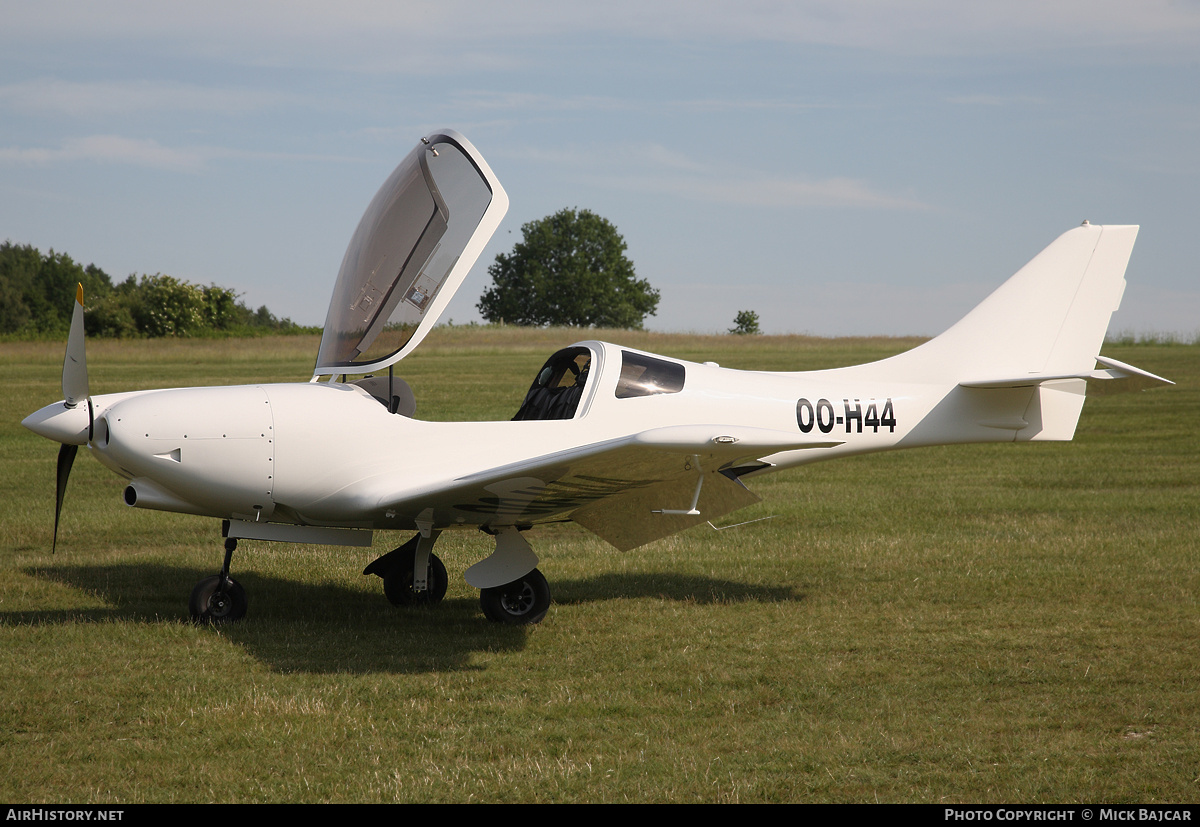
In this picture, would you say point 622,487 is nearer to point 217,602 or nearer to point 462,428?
point 462,428

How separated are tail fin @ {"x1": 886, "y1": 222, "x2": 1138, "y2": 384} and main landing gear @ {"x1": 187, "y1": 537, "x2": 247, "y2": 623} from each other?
522 centimetres

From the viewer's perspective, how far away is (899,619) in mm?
6711

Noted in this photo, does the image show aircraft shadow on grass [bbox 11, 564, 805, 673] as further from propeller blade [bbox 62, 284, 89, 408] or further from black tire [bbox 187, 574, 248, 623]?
propeller blade [bbox 62, 284, 89, 408]

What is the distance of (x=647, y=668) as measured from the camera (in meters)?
5.75

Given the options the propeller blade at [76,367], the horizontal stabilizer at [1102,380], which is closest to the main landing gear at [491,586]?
the propeller blade at [76,367]

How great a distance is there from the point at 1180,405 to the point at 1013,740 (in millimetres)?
21546

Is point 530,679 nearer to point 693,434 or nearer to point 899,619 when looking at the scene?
point 693,434

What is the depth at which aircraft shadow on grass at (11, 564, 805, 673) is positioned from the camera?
5.93 meters

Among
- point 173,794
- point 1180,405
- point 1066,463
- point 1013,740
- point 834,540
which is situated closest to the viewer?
point 173,794

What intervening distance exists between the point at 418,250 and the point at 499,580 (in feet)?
7.43

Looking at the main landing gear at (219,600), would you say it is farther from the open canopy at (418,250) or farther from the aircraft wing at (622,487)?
the open canopy at (418,250)

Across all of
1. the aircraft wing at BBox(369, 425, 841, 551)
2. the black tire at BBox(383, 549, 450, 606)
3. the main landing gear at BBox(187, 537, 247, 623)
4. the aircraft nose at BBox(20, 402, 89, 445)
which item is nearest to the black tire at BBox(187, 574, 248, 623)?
the main landing gear at BBox(187, 537, 247, 623)

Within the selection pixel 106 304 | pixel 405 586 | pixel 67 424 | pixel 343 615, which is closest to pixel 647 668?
pixel 405 586

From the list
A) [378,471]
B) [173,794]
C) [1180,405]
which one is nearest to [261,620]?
[378,471]
